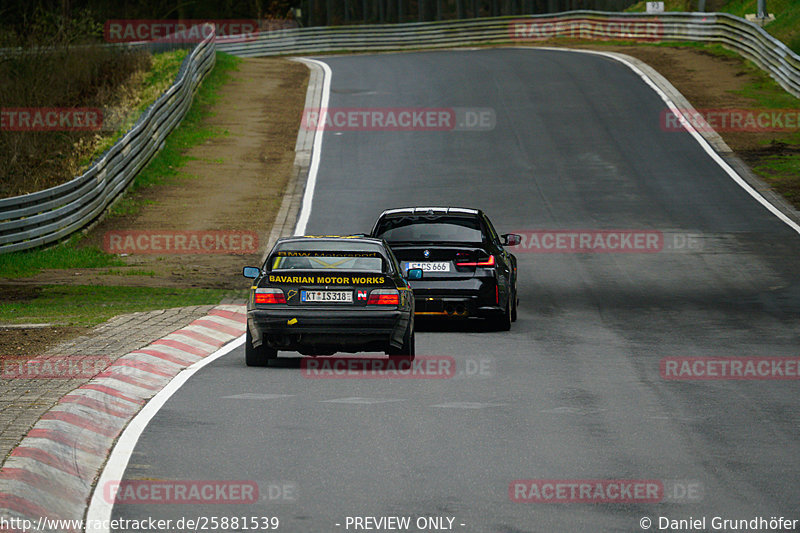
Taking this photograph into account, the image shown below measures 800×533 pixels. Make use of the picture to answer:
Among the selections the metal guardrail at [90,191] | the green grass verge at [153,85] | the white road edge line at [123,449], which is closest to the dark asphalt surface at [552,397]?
the white road edge line at [123,449]

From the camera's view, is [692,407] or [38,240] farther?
[38,240]

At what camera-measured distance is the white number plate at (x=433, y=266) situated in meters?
15.8

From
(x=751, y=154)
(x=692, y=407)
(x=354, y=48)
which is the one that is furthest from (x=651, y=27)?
(x=692, y=407)

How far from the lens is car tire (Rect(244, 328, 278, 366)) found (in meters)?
12.9

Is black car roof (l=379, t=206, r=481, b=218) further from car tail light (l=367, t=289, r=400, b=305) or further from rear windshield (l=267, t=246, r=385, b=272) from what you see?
car tail light (l=367, t=289, r=400, b=305)

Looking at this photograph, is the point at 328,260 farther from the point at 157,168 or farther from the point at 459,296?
the point at 157,168

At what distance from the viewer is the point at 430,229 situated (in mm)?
16797

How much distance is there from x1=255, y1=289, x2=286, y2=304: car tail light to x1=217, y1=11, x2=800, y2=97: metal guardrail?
3799 cm

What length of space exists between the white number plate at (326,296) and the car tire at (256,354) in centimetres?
65

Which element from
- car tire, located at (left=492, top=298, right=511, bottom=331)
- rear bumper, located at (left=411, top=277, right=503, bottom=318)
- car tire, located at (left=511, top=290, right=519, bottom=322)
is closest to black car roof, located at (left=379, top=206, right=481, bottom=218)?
car tire, located at (left=511, top=290, right=519, bottom=322)

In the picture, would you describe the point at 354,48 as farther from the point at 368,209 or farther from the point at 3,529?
the point at 3,529

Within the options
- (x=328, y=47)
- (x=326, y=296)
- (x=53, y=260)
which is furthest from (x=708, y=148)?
(x=328, y=47)

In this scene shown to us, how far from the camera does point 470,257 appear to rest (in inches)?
A: 625

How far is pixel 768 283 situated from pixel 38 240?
1301cm
